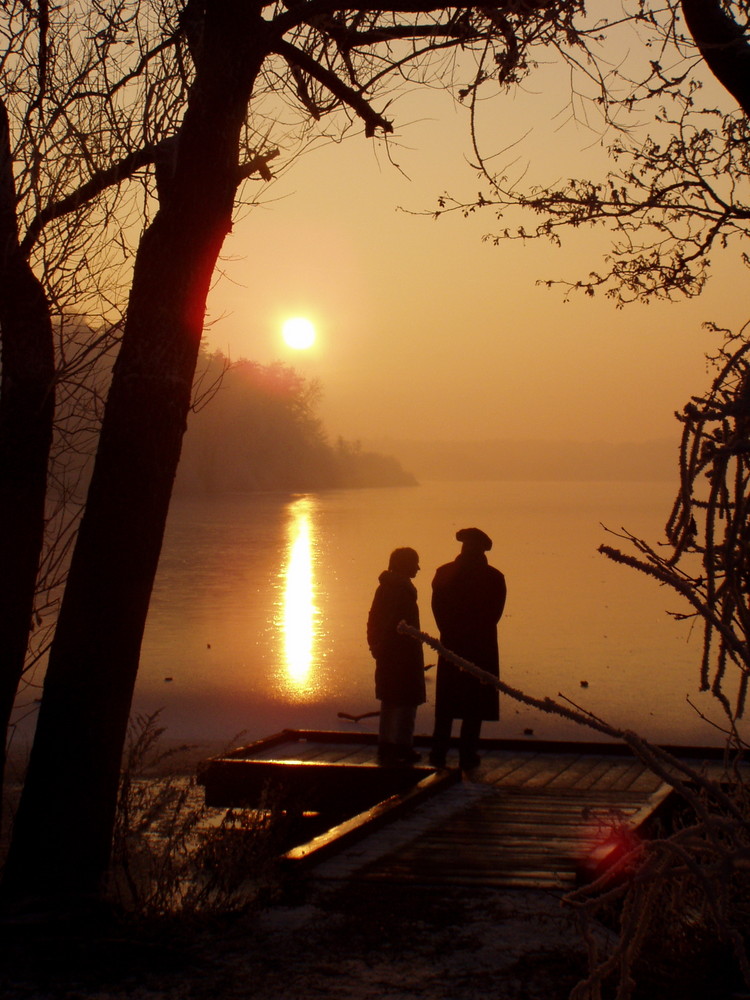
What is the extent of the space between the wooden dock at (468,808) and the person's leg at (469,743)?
0.12 metres

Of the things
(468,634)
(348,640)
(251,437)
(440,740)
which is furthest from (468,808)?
(251,437)

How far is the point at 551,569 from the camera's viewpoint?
A: 126 ft

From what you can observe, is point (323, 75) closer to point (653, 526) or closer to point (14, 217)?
point (14, 217)

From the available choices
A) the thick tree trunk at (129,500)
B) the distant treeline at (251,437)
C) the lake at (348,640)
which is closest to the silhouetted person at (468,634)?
the lake at (348,640)

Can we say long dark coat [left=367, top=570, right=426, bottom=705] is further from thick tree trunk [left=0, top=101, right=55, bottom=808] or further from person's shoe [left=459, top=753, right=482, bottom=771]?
thick tree trunk [left=0, top=101, right=55, bottom=808]

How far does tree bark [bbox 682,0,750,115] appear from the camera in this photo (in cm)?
559

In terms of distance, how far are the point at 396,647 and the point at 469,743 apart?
1008mm

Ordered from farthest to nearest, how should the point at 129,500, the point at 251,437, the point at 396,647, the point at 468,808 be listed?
the point at 251,437, the point at 396,647, the point at 468,808, the point at 129,500

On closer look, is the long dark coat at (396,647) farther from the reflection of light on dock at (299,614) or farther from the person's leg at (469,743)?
the reflection of light on dock at (299,614)

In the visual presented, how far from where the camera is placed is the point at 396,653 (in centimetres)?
998

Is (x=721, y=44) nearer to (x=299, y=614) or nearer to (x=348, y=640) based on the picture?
(x=348, y=640)

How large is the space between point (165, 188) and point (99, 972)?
4.19 m

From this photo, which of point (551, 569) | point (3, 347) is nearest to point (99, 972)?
point (3, 347)

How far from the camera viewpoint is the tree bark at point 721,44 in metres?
5.59
